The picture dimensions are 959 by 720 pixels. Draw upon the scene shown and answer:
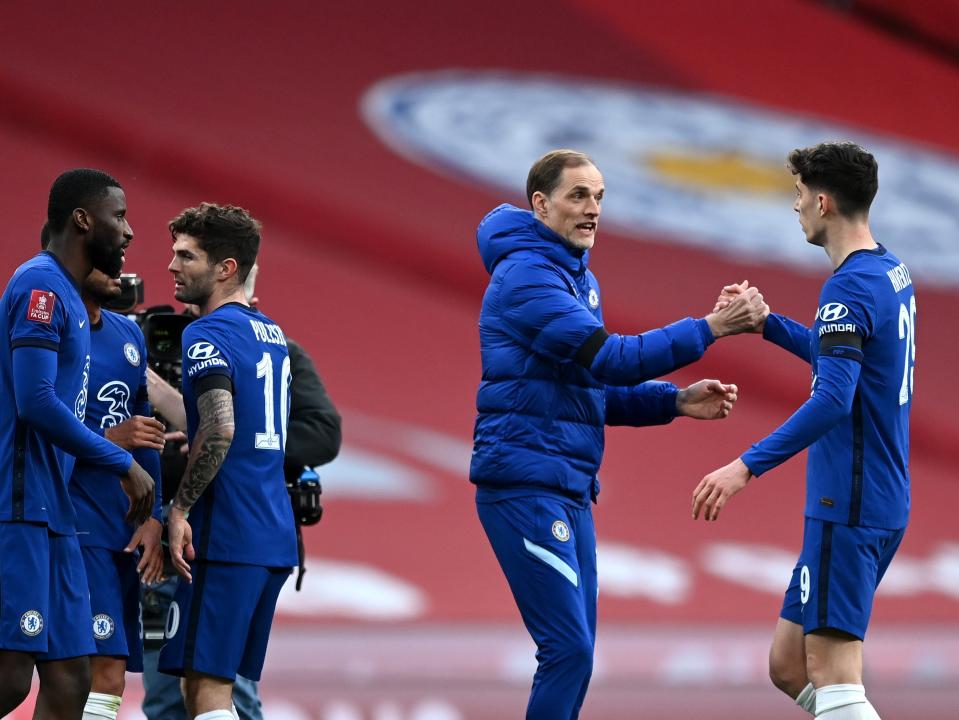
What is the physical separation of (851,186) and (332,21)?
6585 mm

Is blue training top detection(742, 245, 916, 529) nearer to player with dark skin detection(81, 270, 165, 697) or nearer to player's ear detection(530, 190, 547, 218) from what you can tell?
player's ear detection(530, 190, 547, 218)

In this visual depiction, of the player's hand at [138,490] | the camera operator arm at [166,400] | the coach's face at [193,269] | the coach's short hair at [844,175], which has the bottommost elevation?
the player's hand at [138,490]

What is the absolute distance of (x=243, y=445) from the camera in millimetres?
4184

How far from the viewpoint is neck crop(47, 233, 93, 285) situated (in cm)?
404

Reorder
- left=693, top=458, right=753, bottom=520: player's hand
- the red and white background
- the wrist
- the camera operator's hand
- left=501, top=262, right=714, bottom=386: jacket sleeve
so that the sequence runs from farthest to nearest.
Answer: the red and white background → the wrist → left=501, top=262, right=714, bottom=386: jacket sleeve → the camera operator's hand → left=693, top=458, right=753, bottom=520: player's hand

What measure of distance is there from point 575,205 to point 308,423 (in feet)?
4.28

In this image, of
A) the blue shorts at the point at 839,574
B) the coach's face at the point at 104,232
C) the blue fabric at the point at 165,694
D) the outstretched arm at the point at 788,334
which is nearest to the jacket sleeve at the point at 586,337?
the outstretched arm at the point at 788,334

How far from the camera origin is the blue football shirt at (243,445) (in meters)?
4.13

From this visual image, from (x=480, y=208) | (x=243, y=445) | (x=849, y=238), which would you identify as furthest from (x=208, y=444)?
(x=480, y=208)

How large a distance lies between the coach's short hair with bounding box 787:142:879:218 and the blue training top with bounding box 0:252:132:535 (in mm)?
2132

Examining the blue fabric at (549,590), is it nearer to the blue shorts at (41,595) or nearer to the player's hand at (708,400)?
the player's hand at (708,400)

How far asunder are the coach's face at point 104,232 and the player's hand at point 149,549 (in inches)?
28.9

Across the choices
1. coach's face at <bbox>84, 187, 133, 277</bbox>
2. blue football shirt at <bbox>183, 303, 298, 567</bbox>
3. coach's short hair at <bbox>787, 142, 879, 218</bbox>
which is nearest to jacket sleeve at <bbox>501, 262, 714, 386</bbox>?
coach's short hair at <bbox>787, 142, 879, 218</bbox>

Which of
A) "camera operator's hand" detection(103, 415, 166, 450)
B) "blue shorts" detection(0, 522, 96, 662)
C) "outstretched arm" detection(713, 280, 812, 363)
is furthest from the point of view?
"outstretched arm" detection(713, 280, 812, 363)
